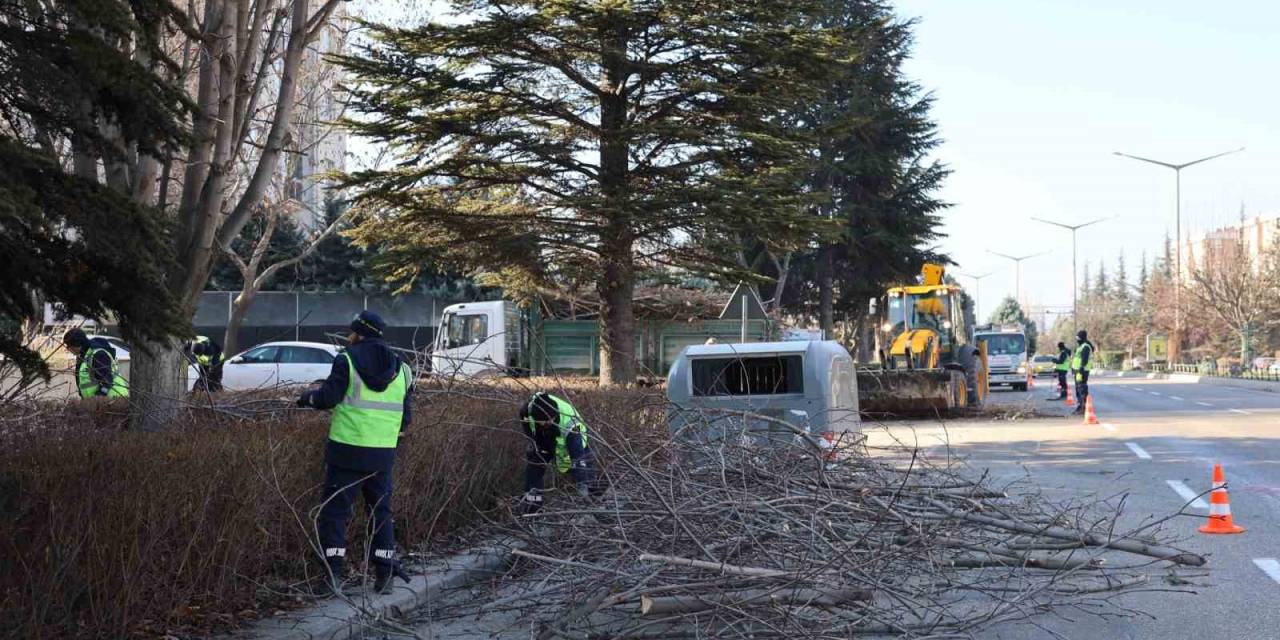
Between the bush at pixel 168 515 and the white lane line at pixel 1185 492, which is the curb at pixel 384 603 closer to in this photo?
the bush at pixel 168 515

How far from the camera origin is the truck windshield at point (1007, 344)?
50197 millimetres

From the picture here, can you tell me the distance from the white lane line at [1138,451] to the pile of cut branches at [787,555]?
8.23 meters

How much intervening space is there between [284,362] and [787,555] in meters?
21.9

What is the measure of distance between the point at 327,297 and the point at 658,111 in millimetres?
24556

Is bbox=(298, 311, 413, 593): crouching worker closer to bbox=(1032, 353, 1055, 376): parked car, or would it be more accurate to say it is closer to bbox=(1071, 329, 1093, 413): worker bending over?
bbox=(1071, 329, 1093, 413): worker bending over

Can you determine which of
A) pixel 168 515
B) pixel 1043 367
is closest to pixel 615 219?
pixel 168 515

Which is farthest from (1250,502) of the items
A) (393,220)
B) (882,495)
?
(393,220)

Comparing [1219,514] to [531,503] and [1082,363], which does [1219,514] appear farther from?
[1082,363]

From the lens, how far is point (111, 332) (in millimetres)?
37094

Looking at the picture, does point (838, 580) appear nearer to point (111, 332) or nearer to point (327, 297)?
point (111, 332)

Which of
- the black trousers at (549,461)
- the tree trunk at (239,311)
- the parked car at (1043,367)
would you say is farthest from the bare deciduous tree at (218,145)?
the parked car at (1043,367)

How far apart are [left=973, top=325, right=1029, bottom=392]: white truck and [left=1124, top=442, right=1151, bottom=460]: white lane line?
96.1ft

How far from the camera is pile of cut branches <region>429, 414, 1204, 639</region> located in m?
6.18

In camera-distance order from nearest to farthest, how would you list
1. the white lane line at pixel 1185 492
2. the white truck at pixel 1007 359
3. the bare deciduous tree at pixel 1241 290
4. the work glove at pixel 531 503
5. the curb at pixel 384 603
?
1. the curb at pixel 384 603
2. the work glove at pixel 531 503
3. the white lane line at pixel 1185 492
4. the white truck at pixel 1007 359
5. the bare deciduous tree at pixel 1241 290
